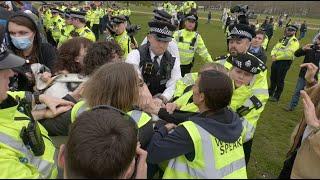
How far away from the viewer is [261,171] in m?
6.43

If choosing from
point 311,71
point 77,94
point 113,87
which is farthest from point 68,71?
point 311,71

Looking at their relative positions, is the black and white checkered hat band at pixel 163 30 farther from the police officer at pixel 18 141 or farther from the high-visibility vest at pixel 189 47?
the high-visibility vest at pixel 189 47

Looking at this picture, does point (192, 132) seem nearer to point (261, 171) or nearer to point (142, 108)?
point (142, 108)

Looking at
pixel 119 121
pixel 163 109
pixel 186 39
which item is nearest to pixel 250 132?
pixel 163 109

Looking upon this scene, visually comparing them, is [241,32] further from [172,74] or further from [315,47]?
[315,47]

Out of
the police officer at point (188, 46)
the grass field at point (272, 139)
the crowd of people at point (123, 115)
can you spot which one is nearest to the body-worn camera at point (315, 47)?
the grass field at point (272, 139)

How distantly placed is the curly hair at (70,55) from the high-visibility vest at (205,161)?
1.67 meters

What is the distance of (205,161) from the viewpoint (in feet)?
7.55

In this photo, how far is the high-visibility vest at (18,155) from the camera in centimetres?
206

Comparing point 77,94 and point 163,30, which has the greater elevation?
point 163,30

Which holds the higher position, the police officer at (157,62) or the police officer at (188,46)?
the police officer at (157,62)

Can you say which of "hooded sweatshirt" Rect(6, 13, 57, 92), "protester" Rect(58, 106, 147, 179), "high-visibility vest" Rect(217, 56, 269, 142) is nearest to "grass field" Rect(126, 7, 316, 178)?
"high-visibility vest" Rect(217, 56, 269, 142)

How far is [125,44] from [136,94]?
22.2 ft

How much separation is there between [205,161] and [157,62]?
281 centimetres
